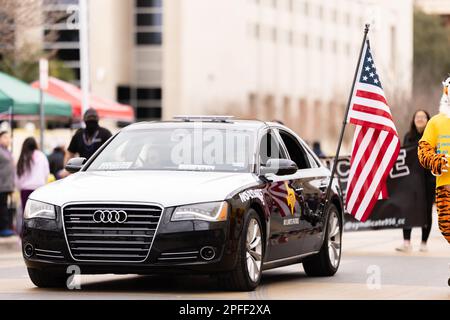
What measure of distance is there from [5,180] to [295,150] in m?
8.42

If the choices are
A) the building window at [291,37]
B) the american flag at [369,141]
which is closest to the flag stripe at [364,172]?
the american flag at [369,141]

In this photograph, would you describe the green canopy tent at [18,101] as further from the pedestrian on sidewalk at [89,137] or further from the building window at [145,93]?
the building window at [145,93]

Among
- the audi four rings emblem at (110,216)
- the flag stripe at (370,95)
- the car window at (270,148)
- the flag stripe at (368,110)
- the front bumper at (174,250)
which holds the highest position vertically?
the flag stripe at (370,95)

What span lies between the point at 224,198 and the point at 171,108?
68.4 metres

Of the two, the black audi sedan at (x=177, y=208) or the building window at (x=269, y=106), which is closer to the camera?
the black audi sedan at (x=177, y=208)

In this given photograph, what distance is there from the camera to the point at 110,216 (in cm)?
1179

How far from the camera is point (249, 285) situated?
12.2 meters

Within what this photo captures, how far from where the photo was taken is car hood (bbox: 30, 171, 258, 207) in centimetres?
1180

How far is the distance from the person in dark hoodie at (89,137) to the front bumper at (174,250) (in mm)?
6804

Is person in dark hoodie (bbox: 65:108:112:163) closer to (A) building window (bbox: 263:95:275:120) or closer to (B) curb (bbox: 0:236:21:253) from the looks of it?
(B) curb (bbox: 0:236:21:253)

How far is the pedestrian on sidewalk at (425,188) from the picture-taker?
19250 millimetres

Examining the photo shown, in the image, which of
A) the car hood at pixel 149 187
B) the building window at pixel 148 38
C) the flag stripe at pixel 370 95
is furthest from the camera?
the building window at pixel 148 38

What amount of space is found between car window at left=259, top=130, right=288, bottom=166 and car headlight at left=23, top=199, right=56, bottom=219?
2290 millimetres

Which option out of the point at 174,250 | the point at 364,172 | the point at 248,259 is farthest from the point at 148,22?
the point at 174,250
